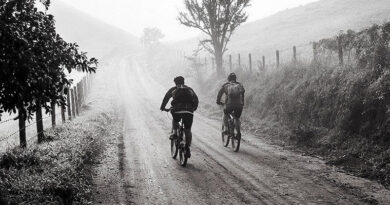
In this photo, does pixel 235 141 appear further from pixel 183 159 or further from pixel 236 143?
pixel 183 159

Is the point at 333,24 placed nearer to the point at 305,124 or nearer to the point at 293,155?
the point at 305,124

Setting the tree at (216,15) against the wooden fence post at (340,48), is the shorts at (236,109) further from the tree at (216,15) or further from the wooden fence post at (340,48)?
the tree at (216,15)

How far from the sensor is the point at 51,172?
7688 mm

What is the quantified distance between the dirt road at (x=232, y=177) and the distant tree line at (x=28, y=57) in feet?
8.51

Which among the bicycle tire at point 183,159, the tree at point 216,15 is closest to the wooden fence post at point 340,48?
the bicycle tire at point 183,159

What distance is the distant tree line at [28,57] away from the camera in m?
5.05

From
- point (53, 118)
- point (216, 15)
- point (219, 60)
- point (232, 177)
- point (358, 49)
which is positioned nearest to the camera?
point (232, 177)

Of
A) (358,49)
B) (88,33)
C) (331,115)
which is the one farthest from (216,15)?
(88,33)

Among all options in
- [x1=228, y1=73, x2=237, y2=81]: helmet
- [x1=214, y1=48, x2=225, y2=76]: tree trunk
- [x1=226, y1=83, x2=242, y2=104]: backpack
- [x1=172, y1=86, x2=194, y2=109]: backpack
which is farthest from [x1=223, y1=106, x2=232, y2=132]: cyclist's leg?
[x1=214, y1=48, x2=225, y2=76]: tree trunk

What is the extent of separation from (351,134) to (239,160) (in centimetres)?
314

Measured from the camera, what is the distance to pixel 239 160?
10.1 meters

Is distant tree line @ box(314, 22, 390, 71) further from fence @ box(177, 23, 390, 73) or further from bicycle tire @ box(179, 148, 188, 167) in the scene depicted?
bicycle tire @ box(179, 148, 188, 167)

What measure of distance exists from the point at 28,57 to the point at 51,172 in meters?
3.24

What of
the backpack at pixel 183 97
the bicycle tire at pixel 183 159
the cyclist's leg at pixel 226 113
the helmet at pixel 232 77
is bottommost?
the bicycle tire at pixel 183 159
